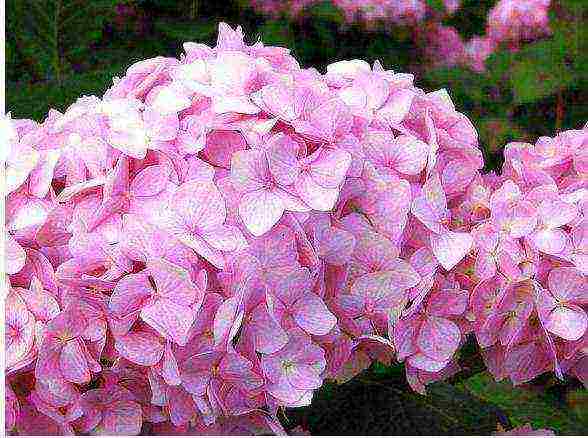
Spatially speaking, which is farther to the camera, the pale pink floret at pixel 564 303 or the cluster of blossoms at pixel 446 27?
the cluster of blossoms at pixel 446 27

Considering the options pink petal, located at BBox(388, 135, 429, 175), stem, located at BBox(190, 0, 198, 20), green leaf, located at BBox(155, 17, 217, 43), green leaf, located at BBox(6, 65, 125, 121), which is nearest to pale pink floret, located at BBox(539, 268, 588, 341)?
pink petal, located at BBox(388, 135, 429, 175)

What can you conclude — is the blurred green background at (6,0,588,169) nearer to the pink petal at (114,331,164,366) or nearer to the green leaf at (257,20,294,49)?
the green leaf at (257,20,294,49)

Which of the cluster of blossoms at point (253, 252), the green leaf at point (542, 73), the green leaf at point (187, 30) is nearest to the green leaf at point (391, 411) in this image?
the cluster of blossoms at point (253, 252)

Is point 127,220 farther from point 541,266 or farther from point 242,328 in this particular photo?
point 541,266

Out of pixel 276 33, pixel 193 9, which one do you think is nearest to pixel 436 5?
pixel 276 33

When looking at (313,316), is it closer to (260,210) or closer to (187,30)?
(260,210)

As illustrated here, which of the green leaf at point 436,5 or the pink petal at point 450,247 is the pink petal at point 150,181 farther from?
the green leaf at point 436,5
